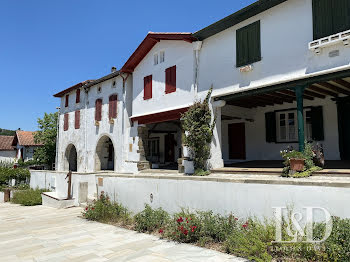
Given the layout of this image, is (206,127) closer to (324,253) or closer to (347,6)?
(347,6)

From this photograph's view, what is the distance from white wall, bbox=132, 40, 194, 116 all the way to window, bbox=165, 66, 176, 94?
19cm

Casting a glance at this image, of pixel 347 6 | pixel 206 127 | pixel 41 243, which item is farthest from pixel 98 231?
pixel 347 6

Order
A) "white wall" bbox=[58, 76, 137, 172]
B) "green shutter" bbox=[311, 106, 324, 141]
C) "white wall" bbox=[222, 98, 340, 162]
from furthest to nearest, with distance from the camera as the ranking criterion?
"white wall" bbox=[58, 76, 137, 172] < "green shutter" bbox=[311, 106, 324, 141] < "white wall" bbox=[222, 98, 340, 162]

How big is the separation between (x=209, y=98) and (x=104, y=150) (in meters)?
10.4

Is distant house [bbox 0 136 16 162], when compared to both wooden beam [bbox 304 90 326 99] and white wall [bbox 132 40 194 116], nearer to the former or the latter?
white wall [bbox 132 40 194 116]

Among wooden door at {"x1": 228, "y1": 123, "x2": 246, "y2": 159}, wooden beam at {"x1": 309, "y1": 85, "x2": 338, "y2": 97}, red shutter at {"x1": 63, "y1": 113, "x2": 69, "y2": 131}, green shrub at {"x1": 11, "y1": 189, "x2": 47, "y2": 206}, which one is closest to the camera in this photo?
wooden beam at {"x1": 309, "y1": 85, "x2": 338, "y2": 97}

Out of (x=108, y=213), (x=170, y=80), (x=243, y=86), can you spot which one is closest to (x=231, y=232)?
(x=108, y=213)

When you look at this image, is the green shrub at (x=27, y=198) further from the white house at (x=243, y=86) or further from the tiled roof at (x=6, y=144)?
the tiled roof at (x=6, y=144)

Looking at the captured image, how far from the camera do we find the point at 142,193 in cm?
903

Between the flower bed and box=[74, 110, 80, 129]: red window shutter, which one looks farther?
box=[74, 110, 80, 129]: red window shutter

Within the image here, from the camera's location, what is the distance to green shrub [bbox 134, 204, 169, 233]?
25.4 feet

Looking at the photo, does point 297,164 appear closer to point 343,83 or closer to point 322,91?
point 343,83

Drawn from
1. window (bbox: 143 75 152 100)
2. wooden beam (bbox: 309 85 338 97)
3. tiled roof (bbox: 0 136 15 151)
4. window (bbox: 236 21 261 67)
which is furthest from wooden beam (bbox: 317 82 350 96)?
tiled roof (bbox: 0 136 15 151)

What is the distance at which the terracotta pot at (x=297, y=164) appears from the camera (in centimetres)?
774
